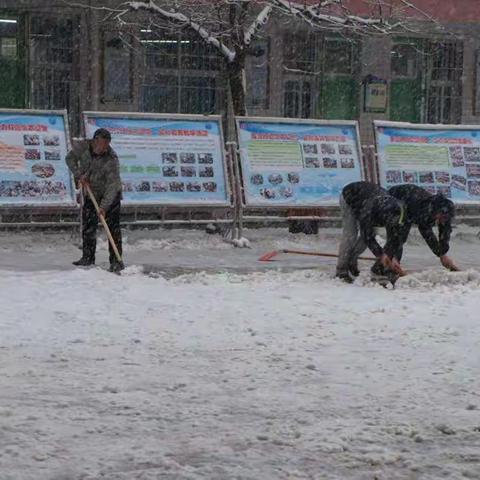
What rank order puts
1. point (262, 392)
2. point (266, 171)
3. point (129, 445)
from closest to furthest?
point (129, 445) → point (262, 392) → point (266, 171)

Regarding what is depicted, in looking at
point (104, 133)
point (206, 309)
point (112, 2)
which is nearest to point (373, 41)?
point (112, 2)

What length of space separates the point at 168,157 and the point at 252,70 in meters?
7.33

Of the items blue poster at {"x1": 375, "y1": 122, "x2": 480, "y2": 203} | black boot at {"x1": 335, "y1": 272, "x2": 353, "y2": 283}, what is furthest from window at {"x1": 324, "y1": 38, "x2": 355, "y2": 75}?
black boot at {"x1": 335, "y1": 272, "x2": 353, "y2": 283}

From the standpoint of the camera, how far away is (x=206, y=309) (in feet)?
29.2

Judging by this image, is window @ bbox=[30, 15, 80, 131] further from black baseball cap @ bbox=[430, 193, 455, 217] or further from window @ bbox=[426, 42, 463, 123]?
black baseball cap @ bbox=[430, 193, 455, 217]

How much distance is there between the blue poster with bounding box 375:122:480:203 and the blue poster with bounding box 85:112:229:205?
2312 millimetres

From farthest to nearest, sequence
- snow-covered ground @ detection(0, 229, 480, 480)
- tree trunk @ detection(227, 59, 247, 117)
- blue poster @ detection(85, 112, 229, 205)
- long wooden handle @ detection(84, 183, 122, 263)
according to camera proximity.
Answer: tree trunk @ detection(227, 59, 247, 117)
blue poster @ detection(85, 112, 229, 205)
long wooden handle @ detection(84, 183, 122, 263)
snow-covered ground @ detection(0, 229, 480, 480)

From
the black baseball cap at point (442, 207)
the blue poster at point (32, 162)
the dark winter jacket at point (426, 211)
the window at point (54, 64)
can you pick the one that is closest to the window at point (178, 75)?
the window at point (54, 64)

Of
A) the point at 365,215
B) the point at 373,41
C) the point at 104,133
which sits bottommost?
the point at 365,215

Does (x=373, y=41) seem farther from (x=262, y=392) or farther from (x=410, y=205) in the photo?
(x=262, y=392)

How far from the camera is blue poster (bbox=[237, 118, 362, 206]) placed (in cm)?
1367

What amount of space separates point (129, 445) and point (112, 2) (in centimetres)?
1512

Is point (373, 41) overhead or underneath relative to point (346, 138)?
overhead

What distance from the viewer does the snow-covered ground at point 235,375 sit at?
4.91 metres
